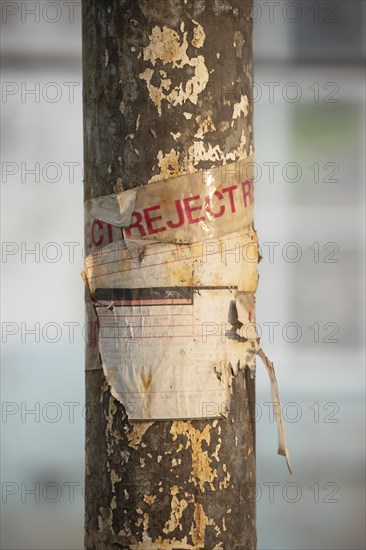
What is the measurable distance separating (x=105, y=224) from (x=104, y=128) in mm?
163

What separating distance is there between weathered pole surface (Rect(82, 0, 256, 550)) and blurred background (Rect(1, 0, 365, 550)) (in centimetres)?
182

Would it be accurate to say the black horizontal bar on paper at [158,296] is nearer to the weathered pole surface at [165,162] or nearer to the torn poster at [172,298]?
the torn poster at [172,298]

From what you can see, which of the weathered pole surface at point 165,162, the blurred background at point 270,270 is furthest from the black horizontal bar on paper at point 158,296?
the blurred background at point 270,270

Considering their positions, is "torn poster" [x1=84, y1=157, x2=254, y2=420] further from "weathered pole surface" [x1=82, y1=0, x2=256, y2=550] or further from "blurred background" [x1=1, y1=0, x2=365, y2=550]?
"blurred background" [x1=1, y1=0, x2=365, y2=550]

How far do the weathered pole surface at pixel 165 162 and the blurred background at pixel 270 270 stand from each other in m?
1.82

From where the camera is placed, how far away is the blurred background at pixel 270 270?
3373 mm

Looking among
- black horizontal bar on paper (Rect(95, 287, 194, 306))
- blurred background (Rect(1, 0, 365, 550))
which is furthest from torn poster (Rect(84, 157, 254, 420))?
blurred background (Rect(1, 0, 365, 550))

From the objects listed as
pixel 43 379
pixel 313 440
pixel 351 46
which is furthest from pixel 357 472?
pixel 351 46

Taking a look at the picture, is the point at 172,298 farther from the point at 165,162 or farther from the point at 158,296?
the point at 165,162

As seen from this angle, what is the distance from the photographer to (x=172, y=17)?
4.90 ft

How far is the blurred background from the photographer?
337 centimetres

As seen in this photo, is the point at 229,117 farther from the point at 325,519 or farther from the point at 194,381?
the point at 325,519

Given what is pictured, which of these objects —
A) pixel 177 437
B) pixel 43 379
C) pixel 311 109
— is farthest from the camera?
pixel 311 109

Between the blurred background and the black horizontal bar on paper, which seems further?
the blurred background
